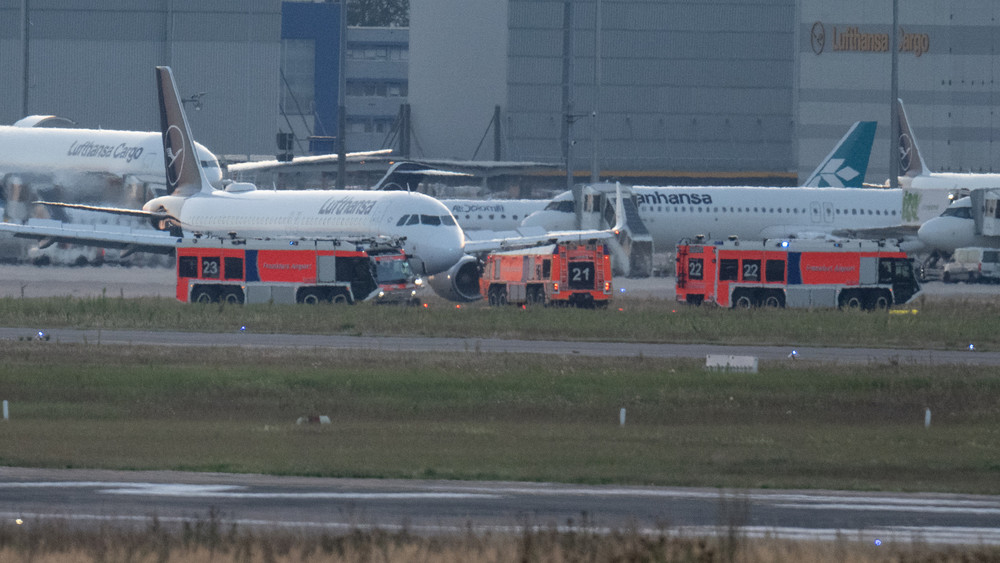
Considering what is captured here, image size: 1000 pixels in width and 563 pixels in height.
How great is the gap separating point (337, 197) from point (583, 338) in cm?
1926

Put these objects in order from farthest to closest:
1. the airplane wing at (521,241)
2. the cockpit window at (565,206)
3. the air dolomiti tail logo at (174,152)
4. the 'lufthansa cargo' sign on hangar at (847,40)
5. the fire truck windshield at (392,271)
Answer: the 'lufthansa cargo' sign on hangar at (847,40) < the cockpit window at (565,206) < the air dolomiti tail logo at (174,152) < the airplane wing at (521,241) < the fire truck windshield at (392,271)

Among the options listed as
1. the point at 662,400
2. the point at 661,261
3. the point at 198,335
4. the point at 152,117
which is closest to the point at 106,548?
the point at 662,400

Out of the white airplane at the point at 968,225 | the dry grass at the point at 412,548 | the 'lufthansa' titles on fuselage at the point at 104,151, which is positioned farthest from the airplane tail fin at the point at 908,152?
the dry grass at the point at 412,548

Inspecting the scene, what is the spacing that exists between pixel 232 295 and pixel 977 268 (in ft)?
123

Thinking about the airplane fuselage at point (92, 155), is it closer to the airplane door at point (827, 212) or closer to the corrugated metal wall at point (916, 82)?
the airplane door at point (827, 212)

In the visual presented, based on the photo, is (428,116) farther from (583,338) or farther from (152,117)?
(583,338)

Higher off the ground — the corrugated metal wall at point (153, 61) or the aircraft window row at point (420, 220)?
the corrugated metal wall at point (153, 61)

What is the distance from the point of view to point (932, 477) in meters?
19.5

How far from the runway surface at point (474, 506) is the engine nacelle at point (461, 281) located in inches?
1325

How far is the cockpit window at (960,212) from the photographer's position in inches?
2596

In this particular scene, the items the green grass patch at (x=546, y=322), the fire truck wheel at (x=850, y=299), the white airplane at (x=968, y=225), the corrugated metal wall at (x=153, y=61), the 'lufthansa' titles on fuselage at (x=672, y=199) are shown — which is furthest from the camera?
the corrugated metal wall at (x=153, y=61)

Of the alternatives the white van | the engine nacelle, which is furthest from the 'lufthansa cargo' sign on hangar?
the engine nacelle

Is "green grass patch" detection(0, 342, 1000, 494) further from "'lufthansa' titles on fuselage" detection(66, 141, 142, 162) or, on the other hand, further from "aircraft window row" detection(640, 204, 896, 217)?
"'lufthansa' titles on fuselage" detection(66, 141, 142, 162)

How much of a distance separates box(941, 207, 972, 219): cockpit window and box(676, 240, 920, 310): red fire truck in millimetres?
18658
